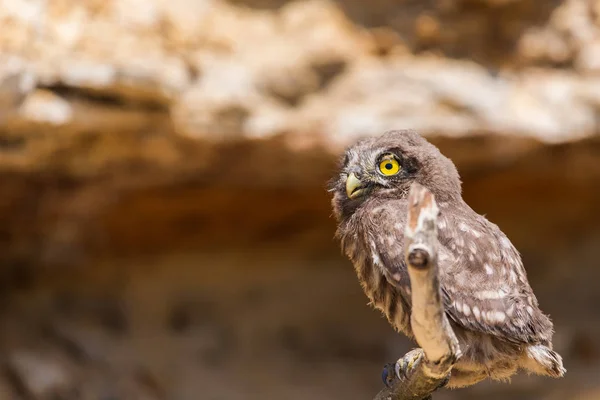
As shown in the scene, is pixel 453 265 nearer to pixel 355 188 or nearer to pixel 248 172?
pixel 355 188

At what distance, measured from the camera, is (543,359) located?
2781 millimetres

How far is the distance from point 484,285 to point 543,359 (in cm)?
33

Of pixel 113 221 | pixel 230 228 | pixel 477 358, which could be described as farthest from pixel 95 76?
pixel 477 358

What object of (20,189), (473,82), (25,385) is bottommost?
(25,385)

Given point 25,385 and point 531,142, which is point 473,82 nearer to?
Answer: point 531,142

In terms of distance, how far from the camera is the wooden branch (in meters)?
2.18

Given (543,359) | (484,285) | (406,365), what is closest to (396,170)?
(484,285)

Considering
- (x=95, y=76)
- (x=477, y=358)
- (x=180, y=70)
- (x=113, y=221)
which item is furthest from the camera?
(x=113, y=221)

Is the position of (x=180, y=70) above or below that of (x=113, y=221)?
above

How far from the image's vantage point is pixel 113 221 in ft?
22.5

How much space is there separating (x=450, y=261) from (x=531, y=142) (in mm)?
3483

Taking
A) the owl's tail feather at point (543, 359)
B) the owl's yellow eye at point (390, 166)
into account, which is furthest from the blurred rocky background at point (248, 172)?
the owl's tail feather at point (543, 359)

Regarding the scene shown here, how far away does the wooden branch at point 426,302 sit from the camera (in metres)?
2.18

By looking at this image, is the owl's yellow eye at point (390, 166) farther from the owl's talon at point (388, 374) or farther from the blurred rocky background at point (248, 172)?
the blurred rocky background at point (248, 172)
